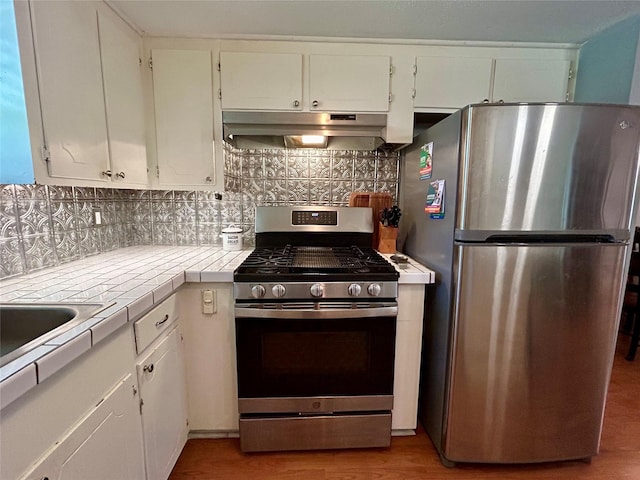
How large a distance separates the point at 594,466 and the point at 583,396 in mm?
417

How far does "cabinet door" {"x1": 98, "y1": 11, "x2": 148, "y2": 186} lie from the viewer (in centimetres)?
150

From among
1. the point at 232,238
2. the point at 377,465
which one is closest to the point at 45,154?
the point at 232,238

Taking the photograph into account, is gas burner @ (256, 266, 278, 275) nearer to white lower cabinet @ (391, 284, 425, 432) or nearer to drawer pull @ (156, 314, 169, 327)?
drawer pull @ (156, 314, 169, 327)

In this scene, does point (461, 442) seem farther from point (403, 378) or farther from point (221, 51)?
point (221, 51)

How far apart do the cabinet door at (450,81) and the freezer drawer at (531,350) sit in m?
1.03

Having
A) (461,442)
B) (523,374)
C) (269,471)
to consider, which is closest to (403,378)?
(461,442)

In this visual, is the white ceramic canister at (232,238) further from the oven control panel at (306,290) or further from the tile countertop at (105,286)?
the oven control panel at (306,290)

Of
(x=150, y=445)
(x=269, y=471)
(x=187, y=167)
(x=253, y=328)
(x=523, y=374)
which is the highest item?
(x=187, y=167)

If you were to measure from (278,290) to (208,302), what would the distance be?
0.37m

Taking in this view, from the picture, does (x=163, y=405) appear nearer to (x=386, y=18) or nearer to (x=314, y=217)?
(x=314, y=217)

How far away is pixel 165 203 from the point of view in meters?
2.17

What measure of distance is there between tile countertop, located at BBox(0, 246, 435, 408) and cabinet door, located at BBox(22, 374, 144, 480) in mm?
156

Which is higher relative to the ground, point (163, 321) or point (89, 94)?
point (89, 94)

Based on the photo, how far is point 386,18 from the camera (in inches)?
63.8
